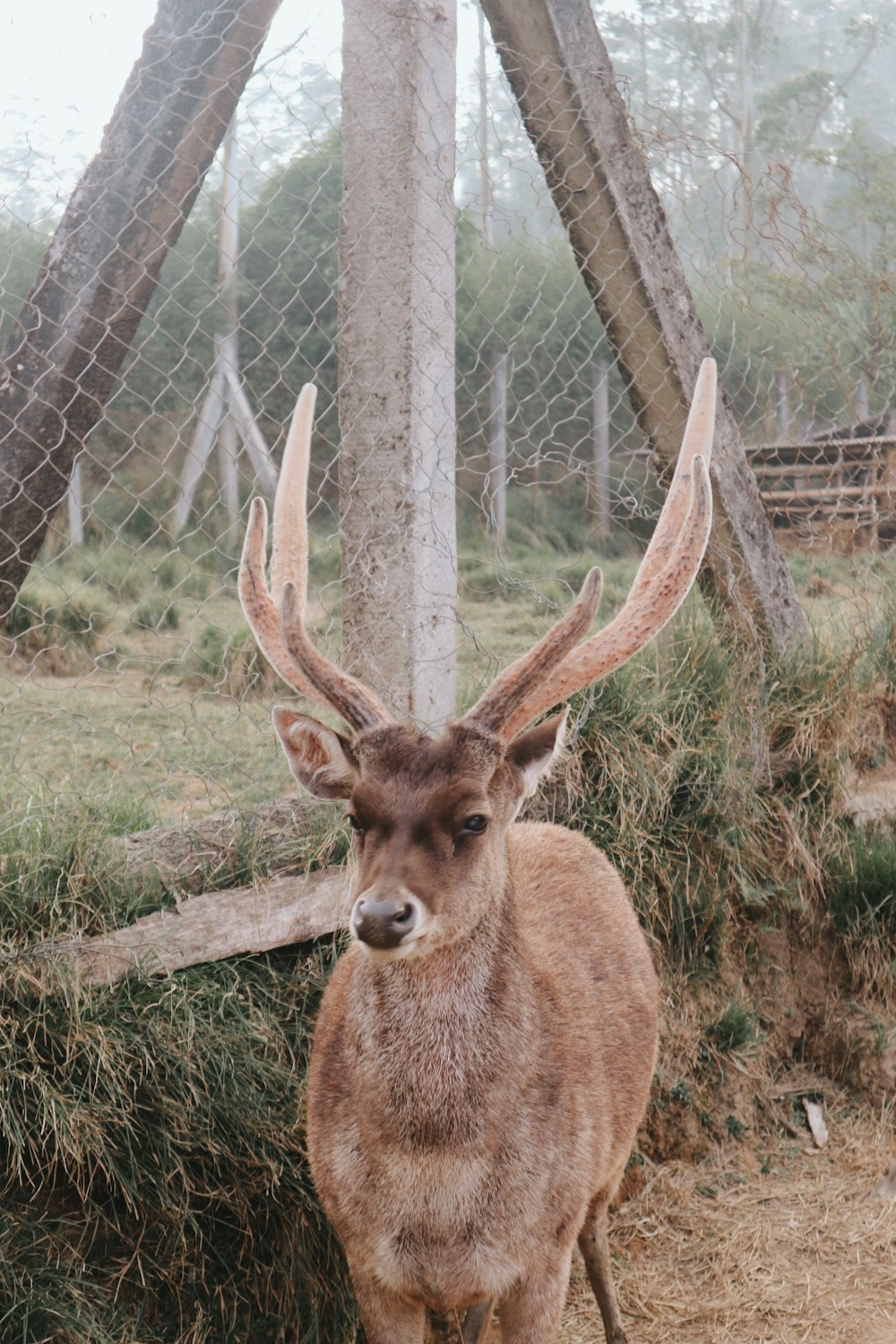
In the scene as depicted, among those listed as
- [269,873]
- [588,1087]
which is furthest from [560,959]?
[269,873]

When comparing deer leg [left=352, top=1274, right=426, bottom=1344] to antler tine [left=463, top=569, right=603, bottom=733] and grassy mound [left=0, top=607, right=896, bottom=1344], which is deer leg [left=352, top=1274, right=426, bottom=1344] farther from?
antler tine [left=463, top=569, right=603, bottom=733]

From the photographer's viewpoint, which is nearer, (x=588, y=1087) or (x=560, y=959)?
(x=588, y=1087)

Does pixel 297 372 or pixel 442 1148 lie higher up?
pixel 297 372

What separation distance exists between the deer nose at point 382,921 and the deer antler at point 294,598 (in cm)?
49

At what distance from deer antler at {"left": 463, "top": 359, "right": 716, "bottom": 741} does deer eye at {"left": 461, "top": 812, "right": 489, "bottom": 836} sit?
0.20 meters

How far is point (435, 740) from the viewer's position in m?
2.79

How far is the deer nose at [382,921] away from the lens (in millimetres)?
2387

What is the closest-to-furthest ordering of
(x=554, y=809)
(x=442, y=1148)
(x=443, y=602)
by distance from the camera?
1. (x=442, y=1148)
2. (x=443, y=602)
3. (x=554, y=809)

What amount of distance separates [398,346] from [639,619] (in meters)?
1.19

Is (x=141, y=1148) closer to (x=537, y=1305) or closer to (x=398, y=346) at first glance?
(x=537, y=1305)

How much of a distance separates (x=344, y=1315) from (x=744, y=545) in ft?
9.58

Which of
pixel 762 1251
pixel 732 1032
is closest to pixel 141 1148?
pixel 762 1251

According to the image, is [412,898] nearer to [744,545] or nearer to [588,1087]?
[588,1087]

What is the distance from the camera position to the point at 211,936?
11.5 ft
